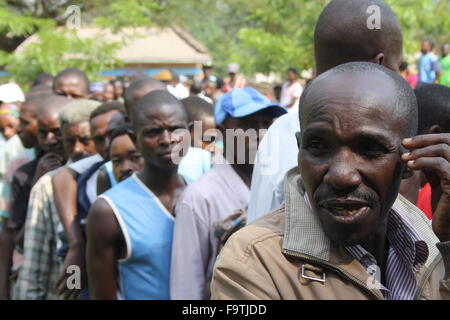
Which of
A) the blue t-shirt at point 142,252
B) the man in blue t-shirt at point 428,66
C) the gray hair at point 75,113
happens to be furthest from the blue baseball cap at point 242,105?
the man in blue t-shirt at point 428,66

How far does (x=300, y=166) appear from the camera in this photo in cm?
193

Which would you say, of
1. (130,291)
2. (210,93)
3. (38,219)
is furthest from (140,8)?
(130,291)

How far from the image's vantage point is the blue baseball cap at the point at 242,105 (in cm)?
404

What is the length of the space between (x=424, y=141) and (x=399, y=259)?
1.27 feet

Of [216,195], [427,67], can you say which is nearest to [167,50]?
[427,67]

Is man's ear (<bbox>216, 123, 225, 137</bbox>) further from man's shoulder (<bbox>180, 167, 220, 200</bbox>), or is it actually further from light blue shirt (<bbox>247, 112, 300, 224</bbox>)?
light blue shirt (<bbox>247, 112, 300, 224</bbox>)

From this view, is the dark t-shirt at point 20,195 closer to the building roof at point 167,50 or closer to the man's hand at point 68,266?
the man's hand at point 68,266

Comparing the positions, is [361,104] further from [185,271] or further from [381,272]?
[185,271]

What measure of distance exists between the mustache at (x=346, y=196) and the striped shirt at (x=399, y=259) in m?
0.16

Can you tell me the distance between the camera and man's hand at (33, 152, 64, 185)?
218 inches

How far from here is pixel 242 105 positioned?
4.07 m

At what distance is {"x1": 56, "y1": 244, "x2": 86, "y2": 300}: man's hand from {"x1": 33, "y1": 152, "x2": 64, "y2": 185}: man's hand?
3.88ft

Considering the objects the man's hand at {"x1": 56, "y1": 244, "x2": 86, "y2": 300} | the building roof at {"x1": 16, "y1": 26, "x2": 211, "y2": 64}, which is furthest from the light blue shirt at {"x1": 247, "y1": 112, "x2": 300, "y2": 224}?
the building roof at {"x1": 16, "y1": 26, "x2": 211, "y2": 64}

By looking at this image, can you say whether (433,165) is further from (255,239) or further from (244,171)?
(244,171)
